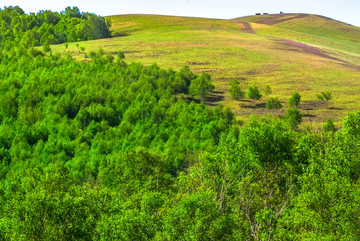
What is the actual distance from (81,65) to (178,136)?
236ft

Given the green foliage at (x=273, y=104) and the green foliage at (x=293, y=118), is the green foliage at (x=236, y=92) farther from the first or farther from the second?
the green foliage at (x=293, y=118)

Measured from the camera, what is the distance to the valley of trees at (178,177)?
2902 centimetres

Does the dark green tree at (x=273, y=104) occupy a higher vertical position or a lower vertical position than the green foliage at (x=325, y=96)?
lower

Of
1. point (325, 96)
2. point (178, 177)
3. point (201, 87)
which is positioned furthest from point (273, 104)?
point (178, 177)

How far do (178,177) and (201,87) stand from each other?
286ft

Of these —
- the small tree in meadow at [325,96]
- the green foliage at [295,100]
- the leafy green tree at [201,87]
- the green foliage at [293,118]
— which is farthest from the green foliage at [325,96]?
the leafy green tree at [201,87]

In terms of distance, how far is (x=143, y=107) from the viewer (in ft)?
427

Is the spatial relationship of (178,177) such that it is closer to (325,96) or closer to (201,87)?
(325,96)

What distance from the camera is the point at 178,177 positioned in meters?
45.9

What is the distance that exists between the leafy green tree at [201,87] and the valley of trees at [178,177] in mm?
358

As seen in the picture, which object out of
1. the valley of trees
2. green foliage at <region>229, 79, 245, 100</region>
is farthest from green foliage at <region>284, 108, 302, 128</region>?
green foliage at <region>229, 79, 245, 100</region>

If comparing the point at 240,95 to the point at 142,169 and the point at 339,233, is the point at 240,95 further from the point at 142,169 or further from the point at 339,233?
the point at 339,233

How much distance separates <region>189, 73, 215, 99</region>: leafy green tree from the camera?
131 metres

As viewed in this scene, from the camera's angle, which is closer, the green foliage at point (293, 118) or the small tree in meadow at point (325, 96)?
the green foliage at point (293, 118)
